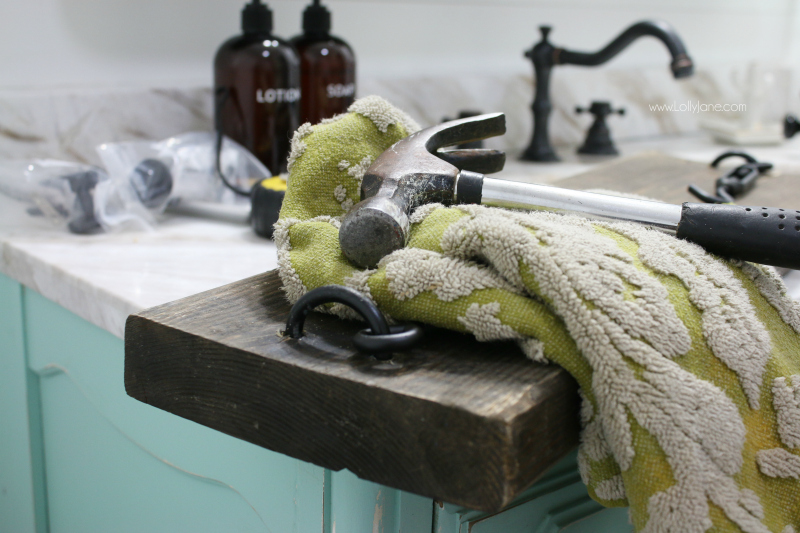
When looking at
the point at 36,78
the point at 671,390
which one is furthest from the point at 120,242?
the point at 671,390

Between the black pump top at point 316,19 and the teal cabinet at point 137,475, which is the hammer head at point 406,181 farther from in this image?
the black pump top at point 316,19

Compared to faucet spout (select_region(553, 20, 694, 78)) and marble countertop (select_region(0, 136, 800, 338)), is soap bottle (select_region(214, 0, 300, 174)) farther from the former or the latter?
faucet spout (select_region(553, 20, 694, 78))

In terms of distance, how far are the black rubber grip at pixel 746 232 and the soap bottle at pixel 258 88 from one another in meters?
0.55

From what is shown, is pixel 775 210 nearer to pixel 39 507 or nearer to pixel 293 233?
pixel 293 233

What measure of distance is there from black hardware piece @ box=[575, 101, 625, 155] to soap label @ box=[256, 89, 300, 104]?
0.61 meters

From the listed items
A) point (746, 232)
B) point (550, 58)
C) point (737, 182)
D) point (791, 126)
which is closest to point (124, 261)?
point (746, 232)

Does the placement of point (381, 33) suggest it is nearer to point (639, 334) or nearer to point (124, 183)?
point (124, 183)

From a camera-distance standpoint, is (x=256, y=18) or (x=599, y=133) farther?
(x=599, y=133)

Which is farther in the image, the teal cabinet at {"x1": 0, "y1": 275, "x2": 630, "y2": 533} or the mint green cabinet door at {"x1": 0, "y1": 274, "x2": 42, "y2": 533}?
the mint green cabinet door at {"x1": 0, "y1": 274, "x2": 42, "y2": 533}

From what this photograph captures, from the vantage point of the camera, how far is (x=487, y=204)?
488mm

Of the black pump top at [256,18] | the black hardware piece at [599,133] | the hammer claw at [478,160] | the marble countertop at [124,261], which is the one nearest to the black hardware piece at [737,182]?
the marble countertop at [124,261]

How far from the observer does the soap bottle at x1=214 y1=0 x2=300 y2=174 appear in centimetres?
87

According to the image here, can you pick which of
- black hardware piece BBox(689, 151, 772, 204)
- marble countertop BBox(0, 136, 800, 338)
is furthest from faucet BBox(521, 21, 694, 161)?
marble countertop BBox(0, 136, 800, 338)

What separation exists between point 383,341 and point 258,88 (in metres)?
0.60
